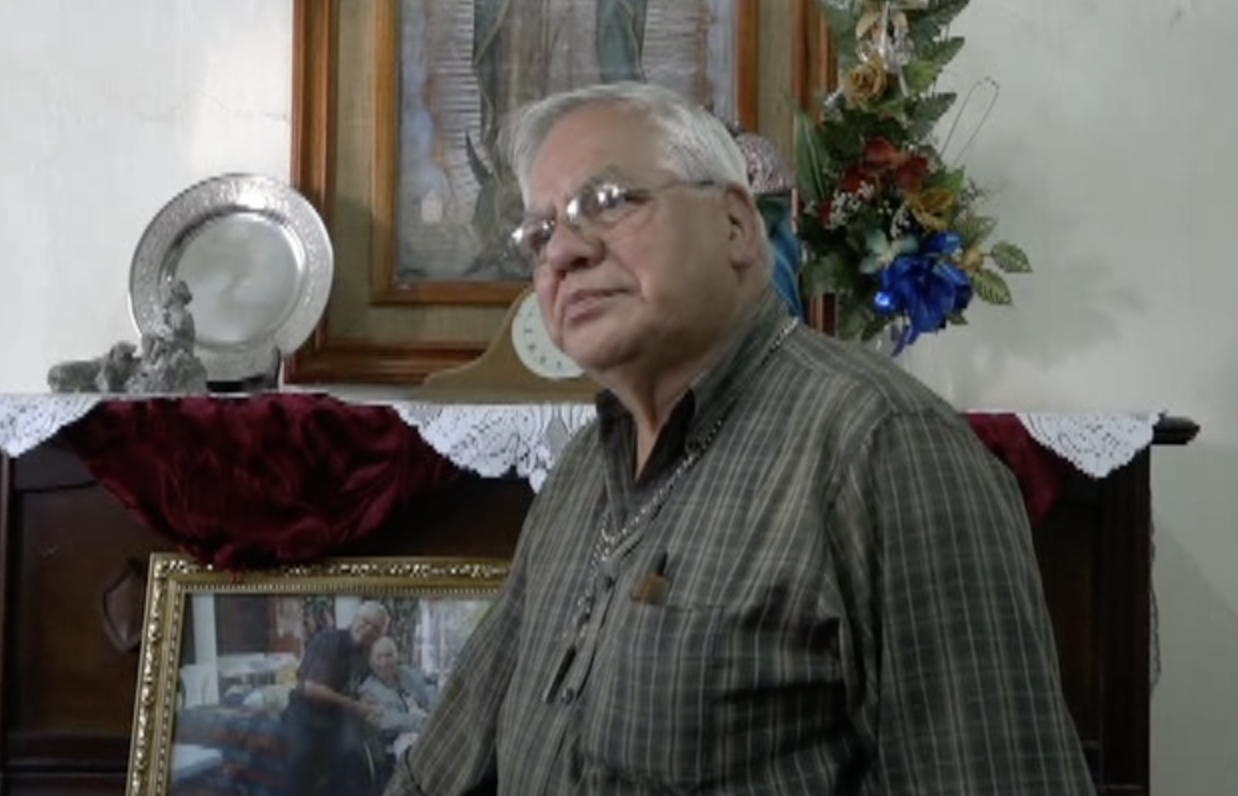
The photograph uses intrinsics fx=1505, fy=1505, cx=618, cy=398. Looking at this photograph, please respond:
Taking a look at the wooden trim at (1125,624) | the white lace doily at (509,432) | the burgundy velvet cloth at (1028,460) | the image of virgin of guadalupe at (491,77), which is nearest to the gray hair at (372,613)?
the white lace doily at (509,432)

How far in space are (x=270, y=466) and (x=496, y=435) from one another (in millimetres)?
247

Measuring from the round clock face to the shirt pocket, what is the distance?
0.82 m

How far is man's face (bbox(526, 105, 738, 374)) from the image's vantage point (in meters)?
1.13

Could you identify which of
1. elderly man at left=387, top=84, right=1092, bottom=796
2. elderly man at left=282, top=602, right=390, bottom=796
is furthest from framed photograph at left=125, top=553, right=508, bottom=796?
elderly man at left=387, top=84, right=1092, bottom=796

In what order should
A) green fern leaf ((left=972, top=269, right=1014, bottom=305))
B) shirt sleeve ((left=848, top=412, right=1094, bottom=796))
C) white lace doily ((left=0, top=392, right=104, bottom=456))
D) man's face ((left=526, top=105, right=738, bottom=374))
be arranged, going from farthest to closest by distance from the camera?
green fern leaf ((left=972, top=269, right=1014, bottom=305)) → white lace doily ((left=0, top=392, right=104, bottom=456)) → man's face ((left=526, top=105, right=738, bottom=374)) → shirt sleeve ((left=848, top=412, right=1094, bottom=796))

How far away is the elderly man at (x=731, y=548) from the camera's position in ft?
3.10

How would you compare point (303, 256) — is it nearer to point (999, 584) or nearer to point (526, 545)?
point (526, 545)

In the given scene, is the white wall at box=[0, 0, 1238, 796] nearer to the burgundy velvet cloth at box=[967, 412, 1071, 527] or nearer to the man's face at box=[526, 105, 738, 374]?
the burgundy velvet cloth at box=[967, 412, 1071, 527]

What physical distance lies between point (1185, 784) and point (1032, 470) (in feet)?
2.40

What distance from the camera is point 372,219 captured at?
212 cm

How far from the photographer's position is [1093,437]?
1649mm

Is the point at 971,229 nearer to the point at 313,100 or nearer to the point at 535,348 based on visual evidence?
the point at 535,348

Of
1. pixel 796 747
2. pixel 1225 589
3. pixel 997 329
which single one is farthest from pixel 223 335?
pixel 1225 589

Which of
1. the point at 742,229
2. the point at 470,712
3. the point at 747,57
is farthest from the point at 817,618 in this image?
the point at 747,57
